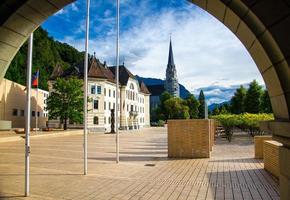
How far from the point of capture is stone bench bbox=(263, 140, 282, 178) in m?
9.57

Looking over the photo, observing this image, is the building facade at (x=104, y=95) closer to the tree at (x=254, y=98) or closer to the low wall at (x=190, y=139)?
the tree at (x=254, y=98)

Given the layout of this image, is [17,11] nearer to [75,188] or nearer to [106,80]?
[75,188]

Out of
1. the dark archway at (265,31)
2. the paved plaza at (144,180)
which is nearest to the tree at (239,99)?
the paved plaza at (144,180)

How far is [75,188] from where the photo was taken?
Answer: 850cm

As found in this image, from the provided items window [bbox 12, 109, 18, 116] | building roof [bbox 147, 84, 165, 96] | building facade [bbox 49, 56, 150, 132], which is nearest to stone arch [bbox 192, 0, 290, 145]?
window [bbox 12, 109, 18, 116]

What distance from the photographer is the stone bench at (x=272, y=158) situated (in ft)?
31.4

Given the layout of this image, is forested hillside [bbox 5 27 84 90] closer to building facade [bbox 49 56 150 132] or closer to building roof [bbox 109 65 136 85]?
building facade [bbox 49 56 150 132]

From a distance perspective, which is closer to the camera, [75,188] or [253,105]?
[75,188]

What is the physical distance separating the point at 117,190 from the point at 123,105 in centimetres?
6624

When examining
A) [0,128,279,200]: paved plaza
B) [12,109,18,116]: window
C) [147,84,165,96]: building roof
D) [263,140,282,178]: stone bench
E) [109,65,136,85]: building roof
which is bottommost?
[0,128,279,200]: paved plaza

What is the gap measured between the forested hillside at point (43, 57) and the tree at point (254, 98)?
49.4 metres

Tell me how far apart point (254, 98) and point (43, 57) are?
65.0 meters

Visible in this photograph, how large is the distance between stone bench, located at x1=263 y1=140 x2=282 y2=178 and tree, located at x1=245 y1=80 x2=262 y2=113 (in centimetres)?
4461

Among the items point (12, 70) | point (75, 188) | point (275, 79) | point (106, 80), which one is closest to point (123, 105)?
point (106, 80)
